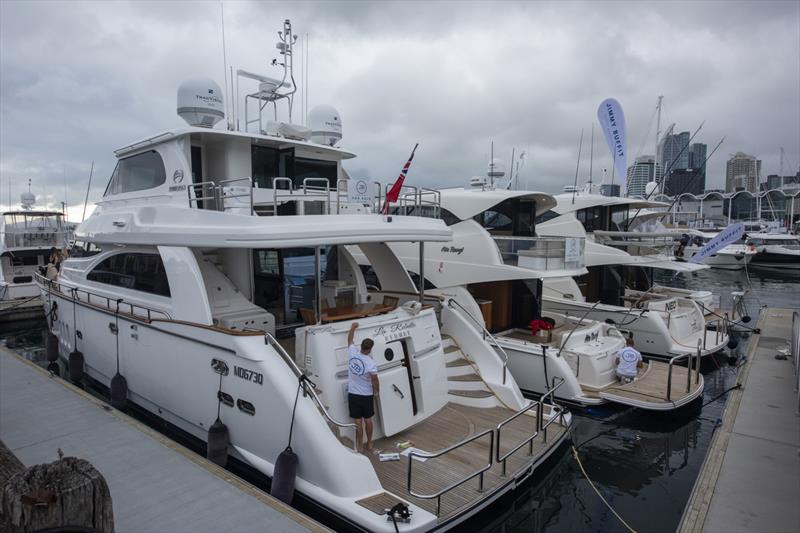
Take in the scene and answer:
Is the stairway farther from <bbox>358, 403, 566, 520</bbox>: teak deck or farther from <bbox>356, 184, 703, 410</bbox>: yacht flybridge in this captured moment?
<bbox>356, 184, 703, 410</bbox>: yacht flybridge

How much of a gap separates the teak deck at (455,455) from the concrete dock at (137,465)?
125 cm

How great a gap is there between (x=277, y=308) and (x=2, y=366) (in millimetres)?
5745

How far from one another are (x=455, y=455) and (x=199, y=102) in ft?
23.6

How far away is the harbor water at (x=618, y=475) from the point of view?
6191 mm

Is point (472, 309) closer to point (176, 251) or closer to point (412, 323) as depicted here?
point (412, 323)

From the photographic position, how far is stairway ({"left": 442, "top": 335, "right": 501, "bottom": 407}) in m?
7.82

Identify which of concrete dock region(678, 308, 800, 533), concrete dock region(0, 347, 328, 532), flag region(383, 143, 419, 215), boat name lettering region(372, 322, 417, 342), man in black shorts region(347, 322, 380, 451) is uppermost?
flag region(383, 143, 419, 215)

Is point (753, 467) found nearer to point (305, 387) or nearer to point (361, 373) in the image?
point (361, 373)

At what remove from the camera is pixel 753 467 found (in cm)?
634

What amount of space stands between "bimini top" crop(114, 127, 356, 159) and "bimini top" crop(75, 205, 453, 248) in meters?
1.34

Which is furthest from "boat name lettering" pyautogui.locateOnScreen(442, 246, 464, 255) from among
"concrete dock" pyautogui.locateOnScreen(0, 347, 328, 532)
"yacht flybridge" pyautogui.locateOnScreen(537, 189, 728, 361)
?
"concrete dock" pyautogui.locateOnScreen(0, 347, 328, 532)

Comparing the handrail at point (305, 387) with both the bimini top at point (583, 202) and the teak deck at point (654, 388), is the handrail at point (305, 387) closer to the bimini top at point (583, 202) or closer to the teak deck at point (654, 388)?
the teak deck at point (654, 388)

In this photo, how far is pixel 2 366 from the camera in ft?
31.4

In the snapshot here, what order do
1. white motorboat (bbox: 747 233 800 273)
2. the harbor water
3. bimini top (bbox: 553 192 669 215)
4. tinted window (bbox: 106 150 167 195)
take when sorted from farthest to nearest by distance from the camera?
white motorboat (bbox: 747 233 800 273)
bimini top (bbox: 553 192 669 215)
tinted window (bbox: 106 150 167 195)
the harbor water
